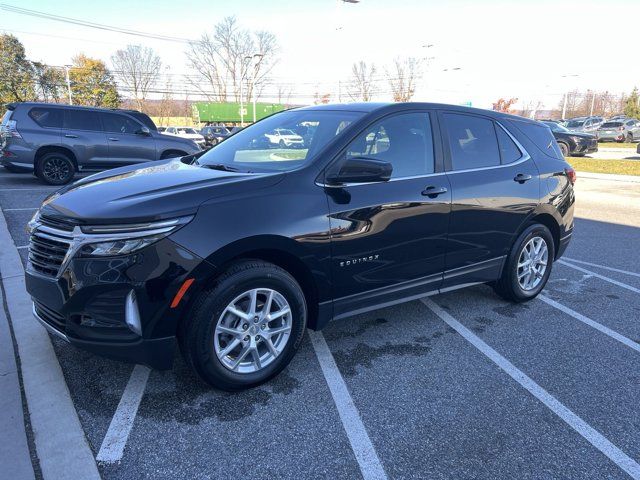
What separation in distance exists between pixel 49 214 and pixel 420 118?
2771 millimetres

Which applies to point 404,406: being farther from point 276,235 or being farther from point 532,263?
point 532,263

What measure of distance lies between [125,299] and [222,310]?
1.76 ft

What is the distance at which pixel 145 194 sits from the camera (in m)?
2.73

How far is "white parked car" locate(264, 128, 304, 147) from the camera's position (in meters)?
3.57

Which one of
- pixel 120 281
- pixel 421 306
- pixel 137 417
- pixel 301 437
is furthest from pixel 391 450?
pixel 421 306

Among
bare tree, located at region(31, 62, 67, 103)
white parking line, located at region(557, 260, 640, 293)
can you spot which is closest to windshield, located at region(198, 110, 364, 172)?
white parking line, located at region(557, 260, 640, 293)

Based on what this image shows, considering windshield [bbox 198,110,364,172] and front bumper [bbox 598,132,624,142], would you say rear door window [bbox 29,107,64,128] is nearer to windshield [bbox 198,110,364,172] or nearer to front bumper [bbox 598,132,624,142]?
windshield [bbox 198,110,364,172]

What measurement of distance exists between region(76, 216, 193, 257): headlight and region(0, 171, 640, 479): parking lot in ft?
3.19

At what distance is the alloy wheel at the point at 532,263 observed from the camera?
448 cm

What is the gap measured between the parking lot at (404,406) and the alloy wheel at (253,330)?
0.73ft

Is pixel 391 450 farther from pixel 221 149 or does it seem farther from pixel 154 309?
pixel 221 149

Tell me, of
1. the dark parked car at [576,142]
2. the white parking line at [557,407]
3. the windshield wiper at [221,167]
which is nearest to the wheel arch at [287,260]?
the windshield wiper at [221,167]

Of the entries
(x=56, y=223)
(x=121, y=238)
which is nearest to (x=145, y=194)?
(x=121, y=238)

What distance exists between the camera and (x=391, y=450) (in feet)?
8.07
